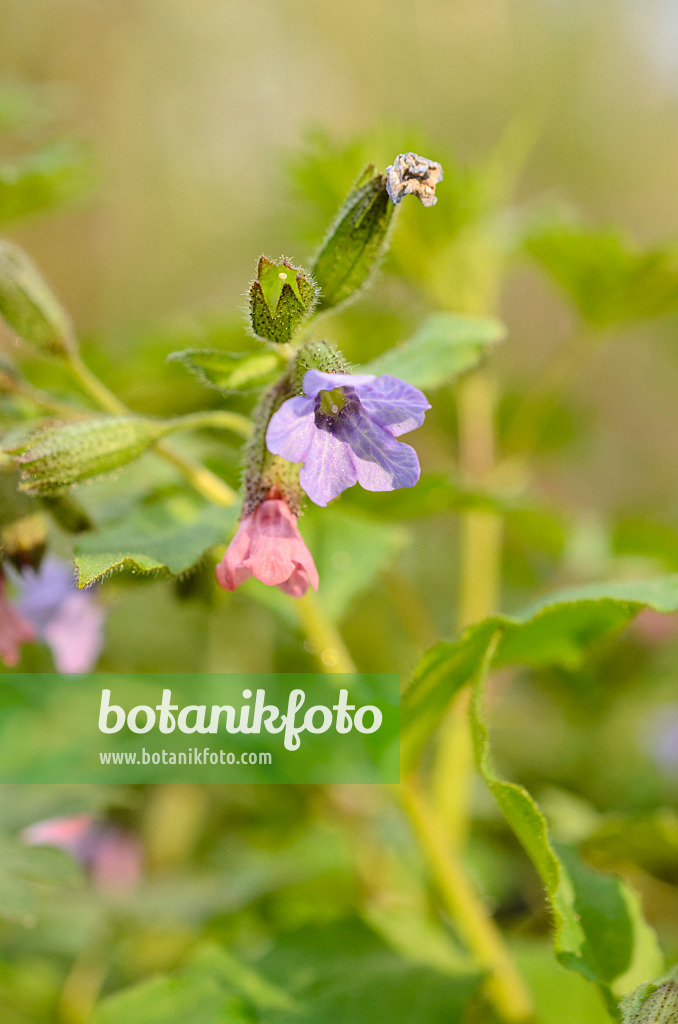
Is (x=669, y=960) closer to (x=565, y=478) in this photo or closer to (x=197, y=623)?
(x=197, y=623)

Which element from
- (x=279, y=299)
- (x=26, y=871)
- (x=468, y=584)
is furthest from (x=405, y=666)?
(x=279, y=299)

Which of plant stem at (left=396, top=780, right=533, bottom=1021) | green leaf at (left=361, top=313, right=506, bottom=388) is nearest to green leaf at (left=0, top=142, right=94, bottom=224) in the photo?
green leaf at (left=361, top=313, right=506, bottom=388)

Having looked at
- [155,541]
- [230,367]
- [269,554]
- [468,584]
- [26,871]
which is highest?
[468,584]

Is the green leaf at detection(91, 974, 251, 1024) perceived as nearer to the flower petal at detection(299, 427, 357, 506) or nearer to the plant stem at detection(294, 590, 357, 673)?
the plant stem at detection(294, 590, 357, 673)

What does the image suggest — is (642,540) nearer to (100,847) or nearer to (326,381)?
(326,381)

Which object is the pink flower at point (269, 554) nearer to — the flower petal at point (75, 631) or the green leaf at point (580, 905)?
the green leaf at point (580, 905)

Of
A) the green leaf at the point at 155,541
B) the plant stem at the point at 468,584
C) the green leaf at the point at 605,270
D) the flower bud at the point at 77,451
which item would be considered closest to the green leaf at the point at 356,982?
the plant stem at the point at 468,584

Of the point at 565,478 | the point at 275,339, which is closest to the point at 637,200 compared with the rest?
the point at 565,478
